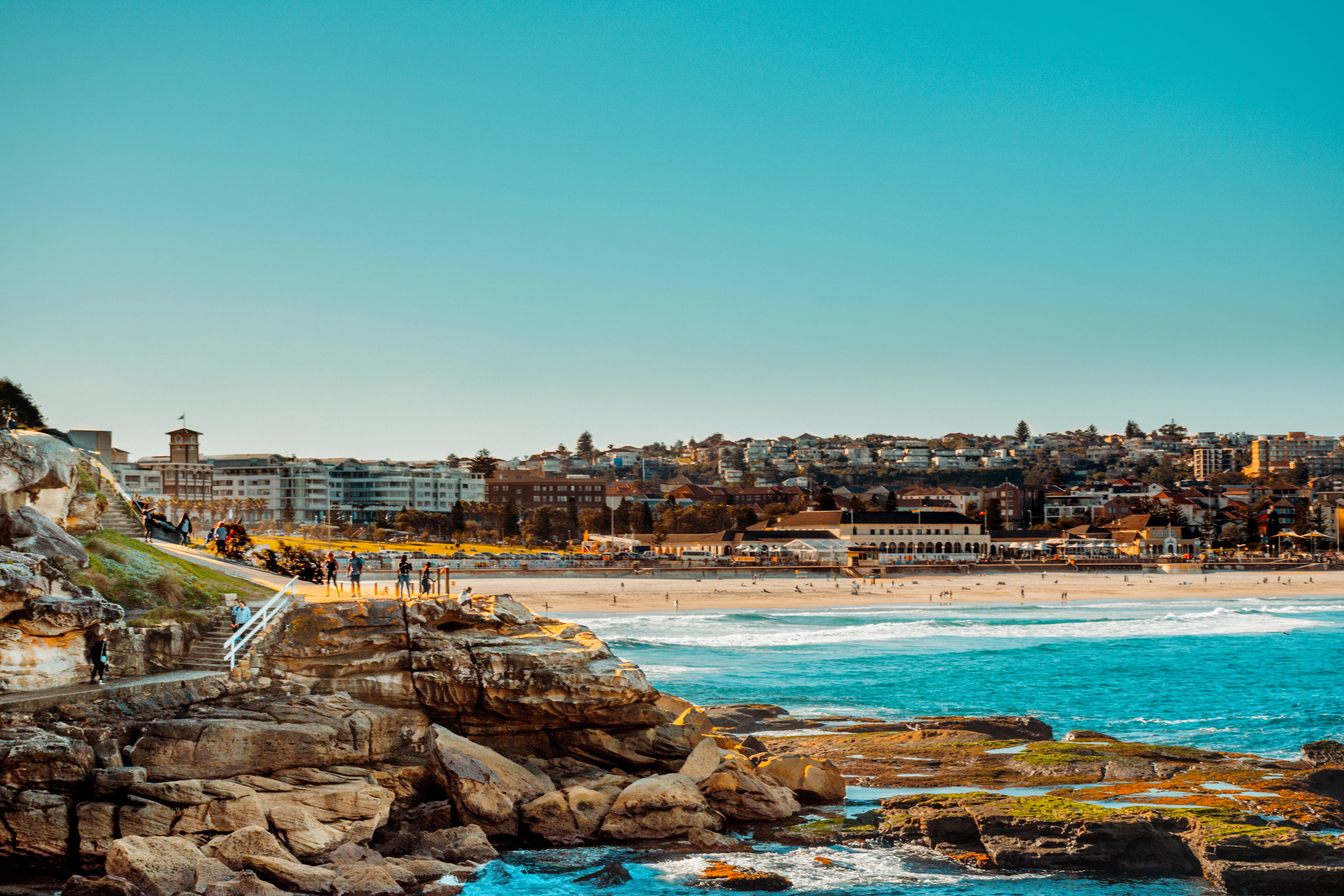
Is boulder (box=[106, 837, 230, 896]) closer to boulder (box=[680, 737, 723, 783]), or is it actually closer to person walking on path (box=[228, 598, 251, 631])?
person walking on path (box=[228, 598, 251, 631])

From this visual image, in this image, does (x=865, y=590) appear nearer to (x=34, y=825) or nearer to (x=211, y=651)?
(x=211, y=651)

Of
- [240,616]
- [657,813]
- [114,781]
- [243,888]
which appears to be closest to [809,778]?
[657,813]

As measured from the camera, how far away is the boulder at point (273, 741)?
13.7 m

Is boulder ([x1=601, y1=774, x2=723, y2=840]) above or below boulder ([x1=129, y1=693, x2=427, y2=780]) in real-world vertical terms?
below

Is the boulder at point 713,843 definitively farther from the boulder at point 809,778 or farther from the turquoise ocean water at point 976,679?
the boulder at point 809,778

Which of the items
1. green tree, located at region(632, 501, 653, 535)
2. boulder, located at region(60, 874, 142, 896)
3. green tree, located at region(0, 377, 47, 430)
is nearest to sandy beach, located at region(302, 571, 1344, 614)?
green tree, located at region(0, 377, 47, 430)

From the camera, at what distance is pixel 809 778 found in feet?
58.2

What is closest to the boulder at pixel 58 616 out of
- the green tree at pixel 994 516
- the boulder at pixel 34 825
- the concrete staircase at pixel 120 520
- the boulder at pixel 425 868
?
the boulder at pixel 34 825

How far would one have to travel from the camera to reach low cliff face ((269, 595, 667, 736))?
1647 centimetres

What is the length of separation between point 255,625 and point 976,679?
2279cm

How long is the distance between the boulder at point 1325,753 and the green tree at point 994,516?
116009 millimetres

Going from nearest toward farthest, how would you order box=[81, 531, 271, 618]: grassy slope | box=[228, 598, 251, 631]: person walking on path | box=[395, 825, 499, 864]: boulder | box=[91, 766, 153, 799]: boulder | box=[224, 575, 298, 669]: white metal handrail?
1. box=[91, 766, 153, 799]: boulder
2. box=[395, 825, 499, 864]: boulder
3. box=[224, 575, 298, 669]: white metal handrail
4. box=[228, 598, 251, 631]: person walking on path
5. box=[81, 531, 271, 618]: grassy slope

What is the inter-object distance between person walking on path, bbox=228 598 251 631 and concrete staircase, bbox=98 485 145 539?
6.13 metres

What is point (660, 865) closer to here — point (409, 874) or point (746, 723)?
point (409, 874)
